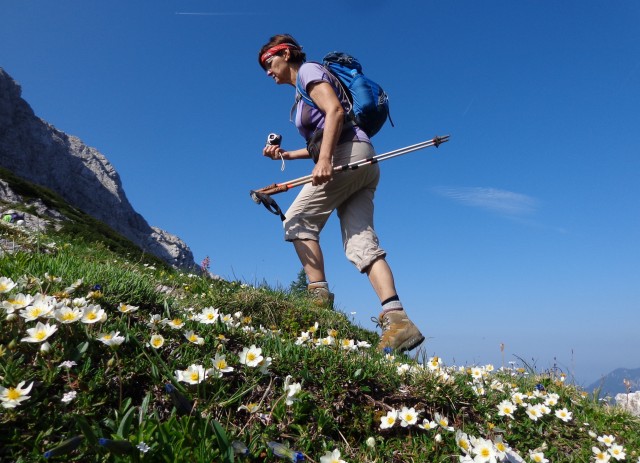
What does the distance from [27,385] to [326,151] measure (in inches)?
167

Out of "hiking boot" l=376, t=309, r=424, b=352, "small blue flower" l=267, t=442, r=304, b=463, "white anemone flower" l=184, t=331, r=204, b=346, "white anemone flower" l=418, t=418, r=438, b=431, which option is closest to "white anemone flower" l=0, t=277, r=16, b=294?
"white anemone flower" l=184, t=331, r=204, b=346

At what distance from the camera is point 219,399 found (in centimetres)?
254

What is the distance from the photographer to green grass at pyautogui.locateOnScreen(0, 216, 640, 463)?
2.03m

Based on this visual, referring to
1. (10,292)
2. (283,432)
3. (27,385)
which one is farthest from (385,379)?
(10,292)

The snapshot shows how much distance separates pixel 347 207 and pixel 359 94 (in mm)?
1595

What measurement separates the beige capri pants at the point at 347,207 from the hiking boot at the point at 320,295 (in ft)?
2.70

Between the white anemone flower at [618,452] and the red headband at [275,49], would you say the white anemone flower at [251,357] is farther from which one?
the red headband at [275,49]

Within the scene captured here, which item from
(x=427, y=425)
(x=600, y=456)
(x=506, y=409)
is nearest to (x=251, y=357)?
(x=427, y=425)

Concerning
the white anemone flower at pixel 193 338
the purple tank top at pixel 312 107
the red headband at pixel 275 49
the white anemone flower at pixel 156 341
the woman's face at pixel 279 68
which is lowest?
the white anemone flower at pixel 156 341

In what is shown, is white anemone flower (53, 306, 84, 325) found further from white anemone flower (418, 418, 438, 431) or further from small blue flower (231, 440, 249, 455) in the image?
white anemone flower (418, 418, 438, 431)

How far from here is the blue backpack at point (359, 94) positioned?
6.12 m

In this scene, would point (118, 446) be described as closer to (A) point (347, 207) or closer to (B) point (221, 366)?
(B) point (221, 366)

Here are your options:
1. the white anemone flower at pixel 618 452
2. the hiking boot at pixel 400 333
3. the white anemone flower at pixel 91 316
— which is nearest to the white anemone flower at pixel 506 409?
the white anemone flower at pixel 618 452

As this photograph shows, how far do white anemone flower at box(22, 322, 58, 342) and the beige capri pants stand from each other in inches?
158
